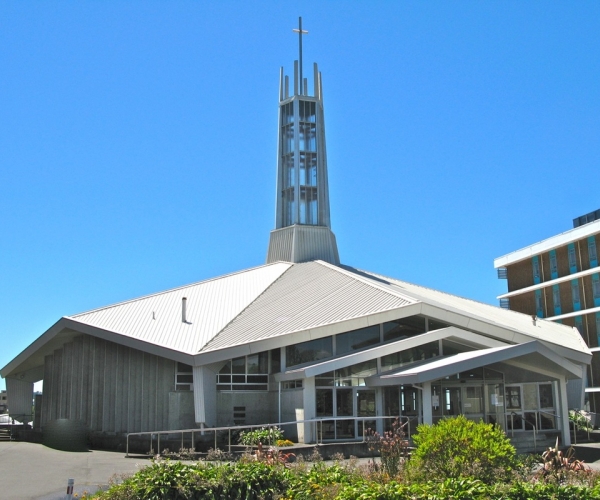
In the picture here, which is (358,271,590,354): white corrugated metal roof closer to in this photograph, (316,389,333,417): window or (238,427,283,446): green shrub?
(316,389,333,417): window

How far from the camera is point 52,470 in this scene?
18.4m

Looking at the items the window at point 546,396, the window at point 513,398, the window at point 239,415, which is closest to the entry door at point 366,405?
the window at point 239,415

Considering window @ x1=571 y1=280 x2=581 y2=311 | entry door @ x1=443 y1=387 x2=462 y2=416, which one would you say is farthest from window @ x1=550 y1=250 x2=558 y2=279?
entry door @ x1=443 y1=387 x2=462 y2=416

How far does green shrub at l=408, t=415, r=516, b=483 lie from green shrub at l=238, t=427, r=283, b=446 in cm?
978

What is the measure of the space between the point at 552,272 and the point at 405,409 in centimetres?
3326

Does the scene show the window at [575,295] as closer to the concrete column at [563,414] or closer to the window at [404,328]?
the concrete column at [563,414]

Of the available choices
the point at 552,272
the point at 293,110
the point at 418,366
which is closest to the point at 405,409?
the point at 418,366

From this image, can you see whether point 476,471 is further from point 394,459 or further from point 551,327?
point 551,327

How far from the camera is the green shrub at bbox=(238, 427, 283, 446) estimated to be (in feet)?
72.7

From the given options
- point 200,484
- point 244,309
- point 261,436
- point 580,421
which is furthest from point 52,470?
point 580,421

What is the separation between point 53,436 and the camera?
2623 centimetres

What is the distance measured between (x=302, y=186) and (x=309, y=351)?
1595cm

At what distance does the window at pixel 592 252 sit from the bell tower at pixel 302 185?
1896 cm

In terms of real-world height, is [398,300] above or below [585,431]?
above
